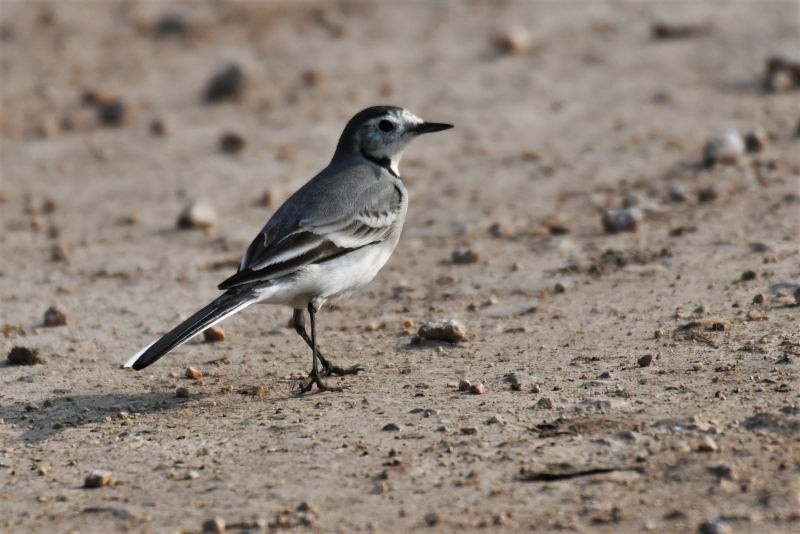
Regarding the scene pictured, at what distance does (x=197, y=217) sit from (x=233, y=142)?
1.80 m

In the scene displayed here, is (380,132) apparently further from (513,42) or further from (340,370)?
(513,42)

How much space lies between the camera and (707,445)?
437 centimetres

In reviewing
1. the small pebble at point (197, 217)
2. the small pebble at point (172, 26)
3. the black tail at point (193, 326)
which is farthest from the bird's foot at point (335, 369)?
the small pebble at point (172, 26)

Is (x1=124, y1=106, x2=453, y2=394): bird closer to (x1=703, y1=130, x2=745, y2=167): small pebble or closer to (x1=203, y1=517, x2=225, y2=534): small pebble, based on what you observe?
(x1=203, y1=517, x2=225, y2=534): small pebble

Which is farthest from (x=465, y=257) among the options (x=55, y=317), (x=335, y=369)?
(x=55, y=317)

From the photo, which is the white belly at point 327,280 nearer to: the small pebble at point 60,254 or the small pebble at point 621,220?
the small pebble at point 621,220

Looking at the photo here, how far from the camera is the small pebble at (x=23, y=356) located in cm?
626

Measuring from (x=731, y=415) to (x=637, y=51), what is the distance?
760 cm

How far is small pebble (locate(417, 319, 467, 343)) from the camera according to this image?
619 cm

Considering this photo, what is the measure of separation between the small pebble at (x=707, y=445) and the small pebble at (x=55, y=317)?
4.41 m

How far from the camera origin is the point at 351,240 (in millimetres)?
5977

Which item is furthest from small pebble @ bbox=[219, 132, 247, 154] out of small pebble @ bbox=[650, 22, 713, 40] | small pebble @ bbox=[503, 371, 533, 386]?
small pebble @ bbox=[503, 371, 533, 386]

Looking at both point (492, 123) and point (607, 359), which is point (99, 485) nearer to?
point (607, 359)

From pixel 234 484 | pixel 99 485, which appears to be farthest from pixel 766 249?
pixel 99 485
